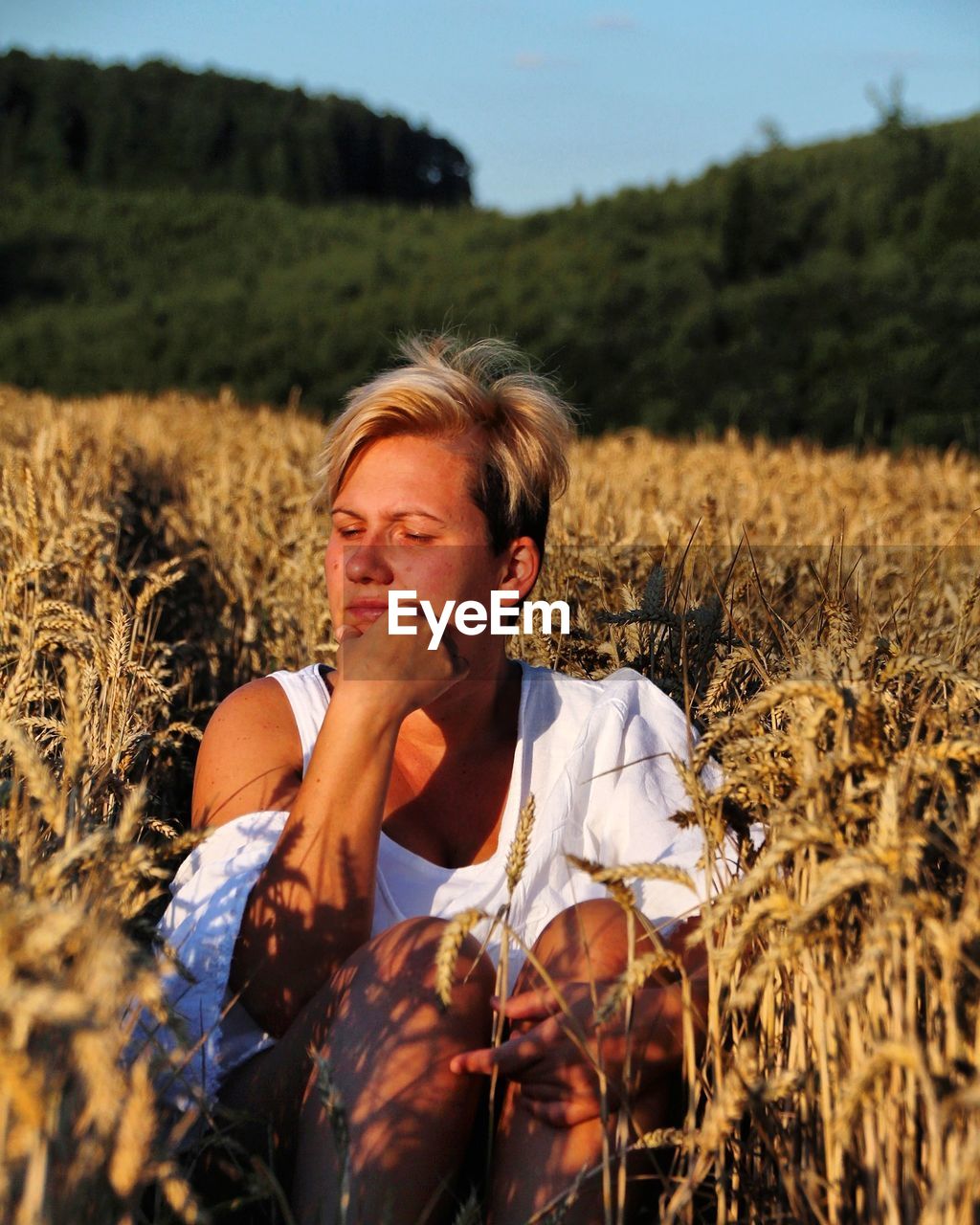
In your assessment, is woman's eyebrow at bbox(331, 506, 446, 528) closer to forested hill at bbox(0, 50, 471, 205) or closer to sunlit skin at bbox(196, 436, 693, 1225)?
sunlit skin at bbox(196, 436, 693, 1225)

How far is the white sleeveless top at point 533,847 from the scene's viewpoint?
1.62 meters

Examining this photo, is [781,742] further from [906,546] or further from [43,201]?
[43,201]

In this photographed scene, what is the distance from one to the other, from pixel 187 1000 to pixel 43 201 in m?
34.7

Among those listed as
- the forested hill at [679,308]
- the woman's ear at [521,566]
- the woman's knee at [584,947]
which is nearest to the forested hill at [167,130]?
the forested hill at [679,308]

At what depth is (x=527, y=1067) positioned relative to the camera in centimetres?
144

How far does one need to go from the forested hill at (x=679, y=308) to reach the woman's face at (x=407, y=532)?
39.0 feet

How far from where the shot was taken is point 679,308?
1866cm

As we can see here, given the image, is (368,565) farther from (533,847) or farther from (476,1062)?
(476,1062)

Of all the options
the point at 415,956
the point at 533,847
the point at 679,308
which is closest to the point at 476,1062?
the point at 415,956

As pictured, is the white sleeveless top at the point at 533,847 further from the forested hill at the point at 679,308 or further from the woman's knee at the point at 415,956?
the forested hill at the point at 679,308

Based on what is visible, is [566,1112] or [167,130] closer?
[566,1112]

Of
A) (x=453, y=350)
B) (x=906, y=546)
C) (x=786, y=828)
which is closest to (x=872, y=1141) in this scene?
(x=786, y=828)

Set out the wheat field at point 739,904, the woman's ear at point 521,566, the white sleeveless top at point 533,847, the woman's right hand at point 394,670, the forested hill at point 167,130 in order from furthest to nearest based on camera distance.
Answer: the forested hill at point 167,130 → the woman's ear at point 521,566 → the woman's right hand at point 394,670 → the white sleeveless top at point 533,847 → the wheat field at point 739,904

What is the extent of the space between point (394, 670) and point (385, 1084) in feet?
1.82
